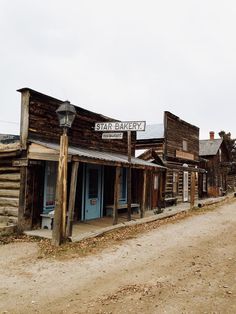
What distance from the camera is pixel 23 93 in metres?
10.1

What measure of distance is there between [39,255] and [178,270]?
306 cm

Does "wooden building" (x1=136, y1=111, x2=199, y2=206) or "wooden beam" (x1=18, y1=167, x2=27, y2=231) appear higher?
"wooden building" (x1=136, y1=111, x2=199, y2=206)

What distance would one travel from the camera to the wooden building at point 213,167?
90.9 feet

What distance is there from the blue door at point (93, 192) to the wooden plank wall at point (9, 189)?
295 centimetres

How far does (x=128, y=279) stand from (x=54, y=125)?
6.47 metres

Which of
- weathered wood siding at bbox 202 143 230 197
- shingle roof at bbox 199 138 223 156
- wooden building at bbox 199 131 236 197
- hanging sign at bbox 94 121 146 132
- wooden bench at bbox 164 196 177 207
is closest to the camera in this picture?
hanging sign at bbox 94 121 146 132

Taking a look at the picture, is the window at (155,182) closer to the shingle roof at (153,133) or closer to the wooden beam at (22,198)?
the shingle roof at (153,133)

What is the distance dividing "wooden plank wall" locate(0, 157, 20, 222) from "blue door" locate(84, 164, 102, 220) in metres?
2.95

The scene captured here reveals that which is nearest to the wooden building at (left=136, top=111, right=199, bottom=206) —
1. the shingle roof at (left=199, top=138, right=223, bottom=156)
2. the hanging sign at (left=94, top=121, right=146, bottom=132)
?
the hanging sign at (left=94, top=121, right=146, bottom=132)

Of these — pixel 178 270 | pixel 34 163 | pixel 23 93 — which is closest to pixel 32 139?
pixel 34 163

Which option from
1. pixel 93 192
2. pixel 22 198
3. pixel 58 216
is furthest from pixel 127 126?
pixel 58 216

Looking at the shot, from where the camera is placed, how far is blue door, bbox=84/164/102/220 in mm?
12445

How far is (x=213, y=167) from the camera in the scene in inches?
1184

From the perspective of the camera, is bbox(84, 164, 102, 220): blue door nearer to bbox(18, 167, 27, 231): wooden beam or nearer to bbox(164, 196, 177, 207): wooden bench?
bbox(18, 167, 27, 231): wooden beam
